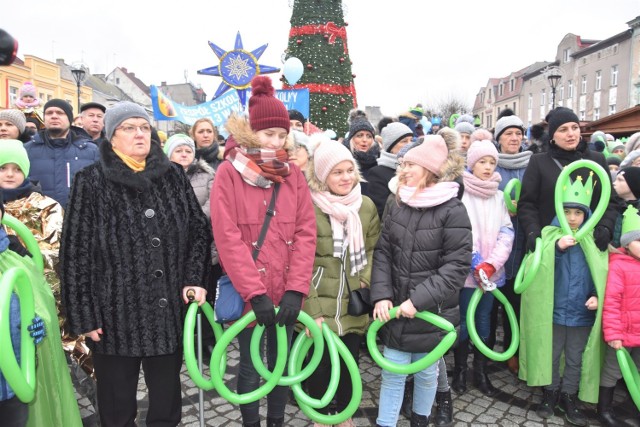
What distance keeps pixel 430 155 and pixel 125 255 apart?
75.3 inches

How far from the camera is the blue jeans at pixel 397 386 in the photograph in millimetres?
2971

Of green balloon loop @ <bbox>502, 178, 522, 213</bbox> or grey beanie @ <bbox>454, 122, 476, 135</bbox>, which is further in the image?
grey beanie @ <bbox>454, 122, 476, 135</bbox>

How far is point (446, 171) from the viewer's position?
3.03 metres

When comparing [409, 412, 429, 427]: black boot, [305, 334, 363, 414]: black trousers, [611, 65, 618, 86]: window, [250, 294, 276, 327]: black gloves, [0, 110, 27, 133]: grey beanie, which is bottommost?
[409, 412, 429, 427]: black boot

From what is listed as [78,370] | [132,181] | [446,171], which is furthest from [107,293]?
[446,171]

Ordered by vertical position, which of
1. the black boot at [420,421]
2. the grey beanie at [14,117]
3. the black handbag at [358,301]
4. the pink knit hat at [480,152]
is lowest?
the black boot at [420,421]

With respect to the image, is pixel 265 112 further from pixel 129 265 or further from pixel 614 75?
pixel 614 75

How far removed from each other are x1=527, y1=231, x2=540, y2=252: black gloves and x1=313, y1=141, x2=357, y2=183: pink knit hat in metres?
1.59

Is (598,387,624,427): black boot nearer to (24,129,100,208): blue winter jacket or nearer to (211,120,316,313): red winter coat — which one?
(211,120,316,313): red winter coat

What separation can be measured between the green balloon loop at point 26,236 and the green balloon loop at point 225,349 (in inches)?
44.4

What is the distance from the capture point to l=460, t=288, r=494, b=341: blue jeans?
378 cm

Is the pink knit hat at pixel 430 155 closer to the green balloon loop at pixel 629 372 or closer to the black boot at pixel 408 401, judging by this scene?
the black boot at pixel 408 401

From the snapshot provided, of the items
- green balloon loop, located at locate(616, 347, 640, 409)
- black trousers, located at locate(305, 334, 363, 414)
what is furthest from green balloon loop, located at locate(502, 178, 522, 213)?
black trousers, located at locate(305, 334, 363, 414)

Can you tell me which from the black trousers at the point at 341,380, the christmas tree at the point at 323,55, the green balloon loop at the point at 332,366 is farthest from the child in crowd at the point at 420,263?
the christmas tree at the point at 323,55
